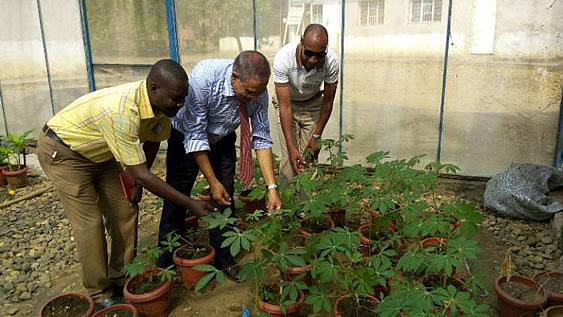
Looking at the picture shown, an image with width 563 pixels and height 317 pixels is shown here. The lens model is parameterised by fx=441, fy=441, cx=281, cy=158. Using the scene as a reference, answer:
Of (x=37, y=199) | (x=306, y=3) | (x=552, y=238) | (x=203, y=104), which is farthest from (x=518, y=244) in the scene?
(x=37, y=199)

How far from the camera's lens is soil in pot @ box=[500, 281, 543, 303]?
2100 millimetres

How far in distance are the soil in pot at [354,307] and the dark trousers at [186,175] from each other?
771 mm

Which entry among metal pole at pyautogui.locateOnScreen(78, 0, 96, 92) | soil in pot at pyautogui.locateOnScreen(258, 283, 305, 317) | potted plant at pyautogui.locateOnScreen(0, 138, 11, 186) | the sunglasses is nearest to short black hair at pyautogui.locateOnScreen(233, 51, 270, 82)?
the sunglasses

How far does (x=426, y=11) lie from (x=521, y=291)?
99.2 inches

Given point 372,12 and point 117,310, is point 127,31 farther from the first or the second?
point 117,310

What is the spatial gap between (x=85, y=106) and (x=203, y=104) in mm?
547

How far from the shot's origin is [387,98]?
13.6ft

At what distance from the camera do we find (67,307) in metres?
2.22

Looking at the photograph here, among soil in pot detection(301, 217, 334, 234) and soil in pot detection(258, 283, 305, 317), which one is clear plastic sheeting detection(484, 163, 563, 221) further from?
soil in pot detection(258, 283, 305, 317)

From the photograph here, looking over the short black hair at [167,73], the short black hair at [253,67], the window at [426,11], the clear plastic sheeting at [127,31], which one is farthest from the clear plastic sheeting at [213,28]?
the short black hair at [167,73]

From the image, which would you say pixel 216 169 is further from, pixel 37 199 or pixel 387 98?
pixel 37 199

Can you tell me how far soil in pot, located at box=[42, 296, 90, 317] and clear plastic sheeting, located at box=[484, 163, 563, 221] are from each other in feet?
9.60

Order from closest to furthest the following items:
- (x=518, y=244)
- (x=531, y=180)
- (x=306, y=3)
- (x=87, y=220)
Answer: (x=87, y=220) < (x=518, y=244) < (x=531, y=180) < (x=306, y=3)

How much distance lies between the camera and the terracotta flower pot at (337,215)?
3.09 meters
